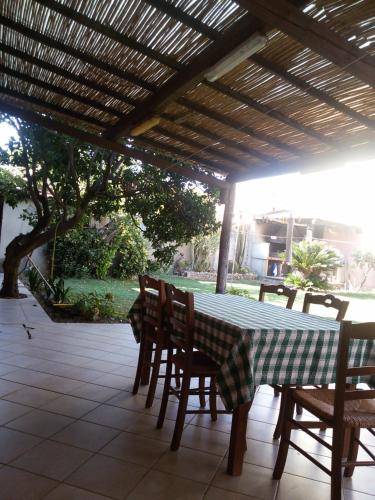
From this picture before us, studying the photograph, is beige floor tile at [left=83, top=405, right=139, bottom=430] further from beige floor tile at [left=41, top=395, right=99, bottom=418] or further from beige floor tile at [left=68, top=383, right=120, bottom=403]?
beige floor tile at [left=68, top=383, right=120, bottom=403]

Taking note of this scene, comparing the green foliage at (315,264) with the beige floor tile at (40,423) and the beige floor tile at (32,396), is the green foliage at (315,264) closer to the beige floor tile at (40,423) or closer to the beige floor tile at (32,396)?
the beige floor tile at (32,396)

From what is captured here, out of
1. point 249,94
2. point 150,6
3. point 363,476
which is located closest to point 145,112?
point 249,94

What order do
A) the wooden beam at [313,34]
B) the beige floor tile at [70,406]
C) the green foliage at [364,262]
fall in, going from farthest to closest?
the green foliage at [364,262] → the beige floor tile at [70,406] → the wooden beam at [313,34]

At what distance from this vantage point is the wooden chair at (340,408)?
6.23ft

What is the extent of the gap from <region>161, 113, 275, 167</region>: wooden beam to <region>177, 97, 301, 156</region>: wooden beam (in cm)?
29

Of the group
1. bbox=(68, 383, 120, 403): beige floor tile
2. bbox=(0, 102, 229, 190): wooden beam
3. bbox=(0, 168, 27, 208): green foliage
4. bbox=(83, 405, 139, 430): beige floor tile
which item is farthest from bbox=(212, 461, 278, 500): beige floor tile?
bbox=(0, 168, 27, 208): green foliage

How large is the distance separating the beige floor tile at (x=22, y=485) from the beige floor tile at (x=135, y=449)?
16.5 inches

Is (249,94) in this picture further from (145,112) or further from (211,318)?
(211,318)

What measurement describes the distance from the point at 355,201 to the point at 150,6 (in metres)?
20.7

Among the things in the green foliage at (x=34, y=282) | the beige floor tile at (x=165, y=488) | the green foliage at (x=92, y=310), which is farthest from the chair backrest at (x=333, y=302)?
the green foliage at (x=34, y=282)

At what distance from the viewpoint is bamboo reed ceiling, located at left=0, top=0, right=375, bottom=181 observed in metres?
2.14

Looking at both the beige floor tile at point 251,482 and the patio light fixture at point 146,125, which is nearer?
the beige floor tile at point 251,482

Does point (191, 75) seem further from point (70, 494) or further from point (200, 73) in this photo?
point (70, 494)

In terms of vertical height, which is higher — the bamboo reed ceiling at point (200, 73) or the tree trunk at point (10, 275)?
the bamboo reed ceiling at point (200, 73)
